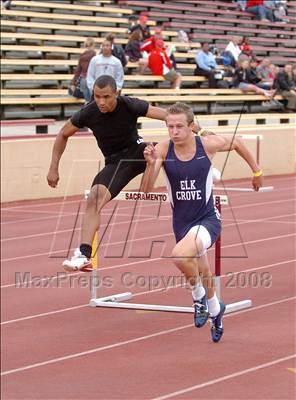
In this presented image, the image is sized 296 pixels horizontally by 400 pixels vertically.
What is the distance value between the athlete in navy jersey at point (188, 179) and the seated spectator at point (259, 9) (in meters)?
2.11

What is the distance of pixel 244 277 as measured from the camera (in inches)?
649

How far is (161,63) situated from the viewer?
64.1 ft

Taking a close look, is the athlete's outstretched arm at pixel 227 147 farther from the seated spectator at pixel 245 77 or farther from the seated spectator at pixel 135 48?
the seated spectator at pixel 135 48

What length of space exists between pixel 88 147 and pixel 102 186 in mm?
14301

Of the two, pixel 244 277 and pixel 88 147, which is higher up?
pixel 88 147

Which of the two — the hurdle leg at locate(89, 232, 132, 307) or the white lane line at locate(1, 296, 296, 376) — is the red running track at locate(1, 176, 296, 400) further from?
the hurdle leg at locate(89, 232, 132, 307)

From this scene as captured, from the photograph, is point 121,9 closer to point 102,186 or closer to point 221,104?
point 221,104

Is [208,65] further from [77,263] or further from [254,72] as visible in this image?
[77,263]

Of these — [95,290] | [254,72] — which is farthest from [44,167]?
[254,72]

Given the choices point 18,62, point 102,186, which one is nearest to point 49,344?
point 18,62

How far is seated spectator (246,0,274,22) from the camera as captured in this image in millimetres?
8219

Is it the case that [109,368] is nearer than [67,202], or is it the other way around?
[109,368]

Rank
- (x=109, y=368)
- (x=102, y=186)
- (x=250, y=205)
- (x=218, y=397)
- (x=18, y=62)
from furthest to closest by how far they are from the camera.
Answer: (x=18, y=62), (x=250, y=205), (x=109, y=368), (x=218, y=397), (x=102, y=186)

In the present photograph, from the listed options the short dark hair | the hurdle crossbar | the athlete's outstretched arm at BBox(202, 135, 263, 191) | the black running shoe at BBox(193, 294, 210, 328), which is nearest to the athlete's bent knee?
the hurdle crossbar
